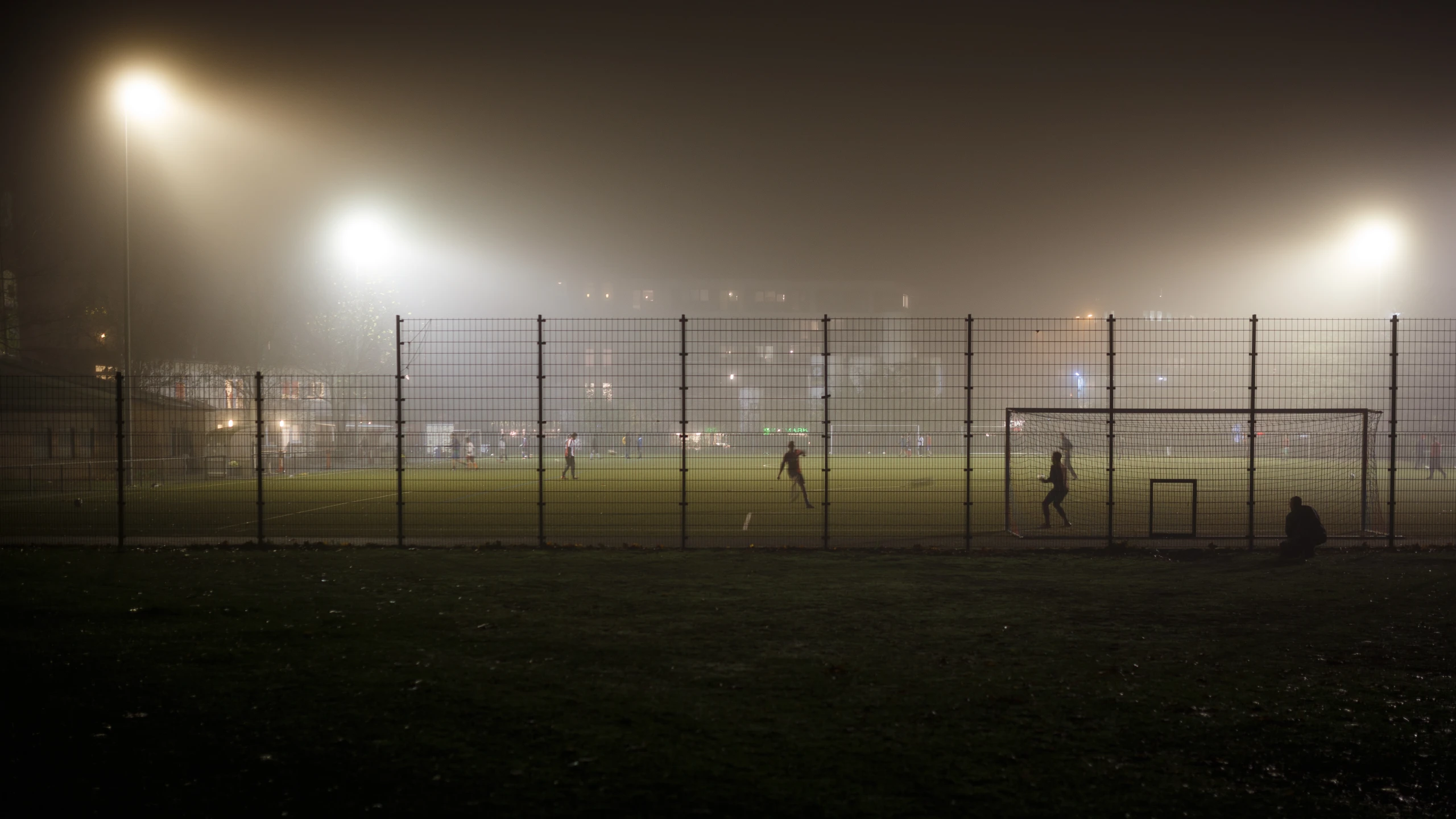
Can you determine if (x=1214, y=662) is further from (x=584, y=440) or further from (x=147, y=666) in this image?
(x=584, y=440)

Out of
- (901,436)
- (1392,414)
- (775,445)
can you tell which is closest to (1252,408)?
(1392,414)

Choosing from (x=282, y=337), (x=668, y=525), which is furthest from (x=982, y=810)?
(x=282, y=337)

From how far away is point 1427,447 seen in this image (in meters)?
27.5

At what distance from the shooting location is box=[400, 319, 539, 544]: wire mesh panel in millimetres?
16156

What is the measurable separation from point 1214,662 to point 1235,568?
601 cm

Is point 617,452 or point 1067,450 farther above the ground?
point 1067,450

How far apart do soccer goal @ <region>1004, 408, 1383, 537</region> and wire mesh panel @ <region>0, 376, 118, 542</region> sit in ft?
60.6

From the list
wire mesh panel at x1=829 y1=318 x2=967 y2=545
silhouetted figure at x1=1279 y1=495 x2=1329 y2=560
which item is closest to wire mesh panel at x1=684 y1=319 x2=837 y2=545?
wire mesh panel at x1=829 y1=318 x2=967 y2=545

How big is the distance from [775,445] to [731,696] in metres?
10.3

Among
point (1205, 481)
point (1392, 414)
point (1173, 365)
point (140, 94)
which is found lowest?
point (1205, 481)

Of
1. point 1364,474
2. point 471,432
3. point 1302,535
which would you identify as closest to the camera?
point 1302,535

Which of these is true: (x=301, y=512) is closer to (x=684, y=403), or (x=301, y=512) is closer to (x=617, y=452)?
(x=684, y=403)

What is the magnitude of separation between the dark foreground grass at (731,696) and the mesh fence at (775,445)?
3.65 metres

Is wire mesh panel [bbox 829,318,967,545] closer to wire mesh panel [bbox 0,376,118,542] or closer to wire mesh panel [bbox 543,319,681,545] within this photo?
wire mesh panel [bbox 543,319,681,545]
